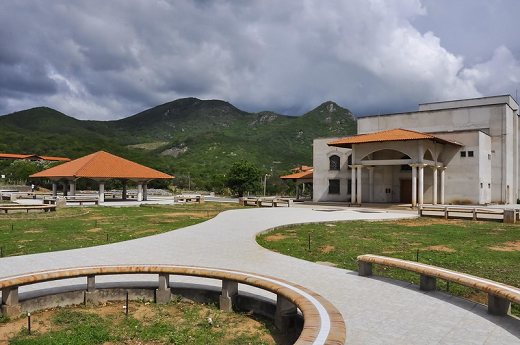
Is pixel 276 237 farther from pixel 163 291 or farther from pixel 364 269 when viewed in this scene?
pixel 163 291

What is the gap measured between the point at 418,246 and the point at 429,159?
23055 millimetres

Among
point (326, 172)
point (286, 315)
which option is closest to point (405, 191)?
point (326, 172)

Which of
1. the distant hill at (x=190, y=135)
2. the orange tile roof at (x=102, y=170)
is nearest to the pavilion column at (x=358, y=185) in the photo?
the orange tile roof at (x=102, y=170)

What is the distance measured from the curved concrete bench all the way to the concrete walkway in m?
0.43

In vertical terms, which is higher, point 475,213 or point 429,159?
point 429,159

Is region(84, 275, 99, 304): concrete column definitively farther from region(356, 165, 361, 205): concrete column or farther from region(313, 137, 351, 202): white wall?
region(313, 137, 351, 202): white wall

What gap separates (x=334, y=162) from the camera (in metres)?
38.6

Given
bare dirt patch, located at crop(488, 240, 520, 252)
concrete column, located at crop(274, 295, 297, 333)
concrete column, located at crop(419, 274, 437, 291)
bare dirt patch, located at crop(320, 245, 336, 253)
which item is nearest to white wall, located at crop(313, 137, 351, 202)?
bare dirt patch, located at crop(488, 240, 520, 252)

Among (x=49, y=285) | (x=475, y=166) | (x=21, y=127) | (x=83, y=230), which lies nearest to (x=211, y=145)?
(x=21, y=127)

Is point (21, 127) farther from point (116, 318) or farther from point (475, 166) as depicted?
point (116, 318)

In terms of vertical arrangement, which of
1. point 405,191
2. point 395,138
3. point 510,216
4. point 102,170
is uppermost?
point 395,138

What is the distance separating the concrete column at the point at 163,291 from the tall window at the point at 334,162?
33.0 metres

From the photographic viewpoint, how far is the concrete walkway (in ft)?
15.5

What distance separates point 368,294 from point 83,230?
39.8 feet
